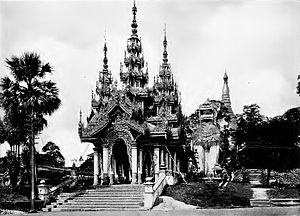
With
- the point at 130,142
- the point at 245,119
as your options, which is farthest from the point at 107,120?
the point at 245,119

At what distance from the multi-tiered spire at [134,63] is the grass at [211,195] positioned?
1358 centimetres

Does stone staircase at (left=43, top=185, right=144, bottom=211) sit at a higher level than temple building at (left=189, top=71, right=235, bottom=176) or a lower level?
lower

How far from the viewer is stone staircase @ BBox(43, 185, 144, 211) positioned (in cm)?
2508

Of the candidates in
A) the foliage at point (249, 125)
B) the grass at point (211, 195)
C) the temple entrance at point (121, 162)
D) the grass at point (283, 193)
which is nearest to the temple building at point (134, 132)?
the temple entrance at point (121, 162)

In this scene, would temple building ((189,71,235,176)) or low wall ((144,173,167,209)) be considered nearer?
low wall ((144,173,167,209))

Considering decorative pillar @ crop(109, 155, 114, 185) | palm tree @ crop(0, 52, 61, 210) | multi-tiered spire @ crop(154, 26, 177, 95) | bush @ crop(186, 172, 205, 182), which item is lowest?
bush @ crop(186, 172, 205, 182)

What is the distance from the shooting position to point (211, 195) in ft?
84.0

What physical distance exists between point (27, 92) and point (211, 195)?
11040 mm

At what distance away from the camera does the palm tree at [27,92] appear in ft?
86.7

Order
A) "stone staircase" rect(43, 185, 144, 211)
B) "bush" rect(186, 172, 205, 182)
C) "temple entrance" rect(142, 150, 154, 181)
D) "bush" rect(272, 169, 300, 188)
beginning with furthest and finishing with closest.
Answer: "bush" rect(186, 172, 205, 182), "temple entrance" rect(142, 150, 154, 181), "bush" rect(272, 169, 300, 188), "stone staircase" rect(43, 185, 144, 211)

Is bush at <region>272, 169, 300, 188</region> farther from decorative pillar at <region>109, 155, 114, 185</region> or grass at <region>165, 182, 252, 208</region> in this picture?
decorative pillar at <region>109, 155, 114, 185</region>

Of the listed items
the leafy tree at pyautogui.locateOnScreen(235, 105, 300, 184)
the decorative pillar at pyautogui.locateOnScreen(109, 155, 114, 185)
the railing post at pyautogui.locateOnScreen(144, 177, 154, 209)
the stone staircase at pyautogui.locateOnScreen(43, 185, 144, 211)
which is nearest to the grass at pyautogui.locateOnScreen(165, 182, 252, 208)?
the railing post at pyautogui.locateOnScreen(144, 177, 154, 209)

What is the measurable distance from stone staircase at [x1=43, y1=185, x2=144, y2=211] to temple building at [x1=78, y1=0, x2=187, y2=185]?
301cm

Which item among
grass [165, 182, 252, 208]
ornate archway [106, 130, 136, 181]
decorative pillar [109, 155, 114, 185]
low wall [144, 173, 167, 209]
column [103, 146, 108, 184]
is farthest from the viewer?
column [103, 146, 108, 184]
